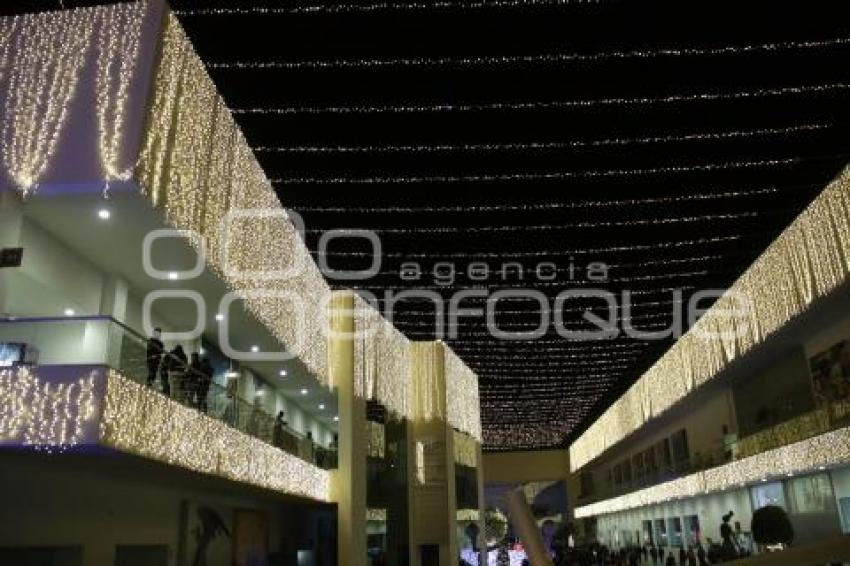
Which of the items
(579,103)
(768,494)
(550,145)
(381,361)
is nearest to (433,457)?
(381,361)

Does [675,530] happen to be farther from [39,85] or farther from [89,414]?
[39,85]

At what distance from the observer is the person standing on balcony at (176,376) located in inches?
400

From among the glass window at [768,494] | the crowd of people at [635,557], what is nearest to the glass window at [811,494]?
the glass window at [768,494]

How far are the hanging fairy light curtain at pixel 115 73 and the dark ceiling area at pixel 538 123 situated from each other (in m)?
0.96

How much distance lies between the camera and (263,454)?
14430 mm

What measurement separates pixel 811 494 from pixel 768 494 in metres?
2.67

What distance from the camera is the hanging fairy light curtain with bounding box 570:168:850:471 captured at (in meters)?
13.9

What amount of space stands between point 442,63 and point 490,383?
26765mm

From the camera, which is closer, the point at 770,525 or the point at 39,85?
the point at 770,525

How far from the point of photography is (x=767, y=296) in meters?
17.6

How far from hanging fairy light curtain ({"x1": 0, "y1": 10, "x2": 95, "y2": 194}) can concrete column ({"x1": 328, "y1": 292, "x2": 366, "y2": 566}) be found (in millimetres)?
11154

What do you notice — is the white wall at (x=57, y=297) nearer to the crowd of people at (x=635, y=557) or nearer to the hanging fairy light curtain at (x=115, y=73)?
the hanging fairy light curtain at (x=115, y=73)

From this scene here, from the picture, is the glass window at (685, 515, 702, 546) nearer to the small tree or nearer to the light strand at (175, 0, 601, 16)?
the small tree

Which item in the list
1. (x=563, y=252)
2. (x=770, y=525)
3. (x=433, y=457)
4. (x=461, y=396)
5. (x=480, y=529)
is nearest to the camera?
(x=770, y=525)
